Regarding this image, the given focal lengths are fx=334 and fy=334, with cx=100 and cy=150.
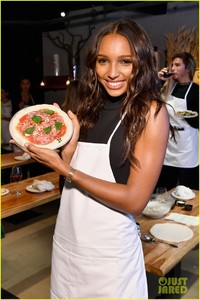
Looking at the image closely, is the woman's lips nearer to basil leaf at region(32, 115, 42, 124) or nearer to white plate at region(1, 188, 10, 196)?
basil leaf at region(32, 115, 42, 124)

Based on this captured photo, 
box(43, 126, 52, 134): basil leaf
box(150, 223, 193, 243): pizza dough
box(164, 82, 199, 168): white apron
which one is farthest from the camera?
box(164, 82, 199, 168): white apron

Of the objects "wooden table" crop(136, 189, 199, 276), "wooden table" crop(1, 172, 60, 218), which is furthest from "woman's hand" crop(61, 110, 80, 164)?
"wooden table" crop(1, 172, 60, 218)

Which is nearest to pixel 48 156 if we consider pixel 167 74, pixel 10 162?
pixel 167 74

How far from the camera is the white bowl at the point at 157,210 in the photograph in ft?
7.39

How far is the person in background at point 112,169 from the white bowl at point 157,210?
2.38 feet

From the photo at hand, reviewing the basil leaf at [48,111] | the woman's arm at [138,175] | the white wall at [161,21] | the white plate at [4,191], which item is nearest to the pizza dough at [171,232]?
the woman's arm at [138,175]

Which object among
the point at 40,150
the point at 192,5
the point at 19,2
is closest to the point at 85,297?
the point at 40,150

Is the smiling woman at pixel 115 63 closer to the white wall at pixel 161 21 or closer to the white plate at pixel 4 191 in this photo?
the white plate at pixel 4 191

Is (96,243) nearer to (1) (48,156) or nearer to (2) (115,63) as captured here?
(1) (48,156)

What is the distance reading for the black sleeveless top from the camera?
139cm

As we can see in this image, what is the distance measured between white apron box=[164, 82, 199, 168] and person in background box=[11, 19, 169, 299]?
101 inches

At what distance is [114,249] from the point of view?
142 centimetres

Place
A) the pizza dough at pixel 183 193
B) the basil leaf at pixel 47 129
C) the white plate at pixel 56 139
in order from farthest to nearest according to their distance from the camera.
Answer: the pizza dough at pixel 183 193
the basil leaf at pixel 47 129
the white plate at pixel 56 139

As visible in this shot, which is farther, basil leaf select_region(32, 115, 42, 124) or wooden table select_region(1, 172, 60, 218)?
wooden table select_region(1, 172, 60, 218)
